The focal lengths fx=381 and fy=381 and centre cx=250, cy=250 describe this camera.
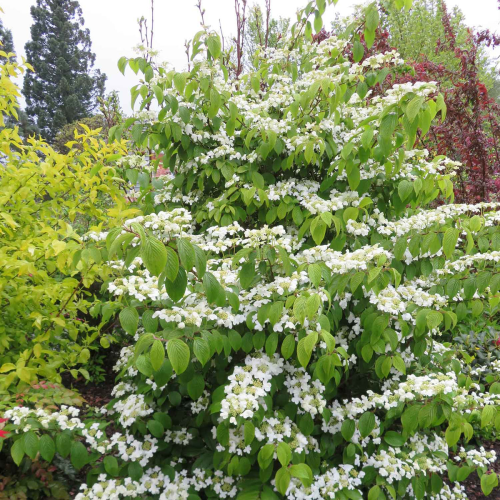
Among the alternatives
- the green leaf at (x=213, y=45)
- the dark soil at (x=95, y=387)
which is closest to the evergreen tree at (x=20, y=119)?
the dark soil at (x=95, y=387)

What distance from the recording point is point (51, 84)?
24484 mm

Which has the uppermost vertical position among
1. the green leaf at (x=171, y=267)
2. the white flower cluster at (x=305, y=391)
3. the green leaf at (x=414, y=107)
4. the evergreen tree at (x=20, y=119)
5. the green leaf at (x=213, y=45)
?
the evergreen tree at (x=20, y=119)

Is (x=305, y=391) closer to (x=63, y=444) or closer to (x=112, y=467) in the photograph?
(x=112, y=467)

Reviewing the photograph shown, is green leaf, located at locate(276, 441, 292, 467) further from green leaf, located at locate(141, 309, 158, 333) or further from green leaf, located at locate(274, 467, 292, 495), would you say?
green leaf, located at locate(141, 309, 158, 333)

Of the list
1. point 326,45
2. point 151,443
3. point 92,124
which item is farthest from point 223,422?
point 92,124

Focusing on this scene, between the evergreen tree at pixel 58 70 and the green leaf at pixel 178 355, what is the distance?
25.8 meters

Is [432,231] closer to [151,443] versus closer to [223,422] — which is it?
[223,422]

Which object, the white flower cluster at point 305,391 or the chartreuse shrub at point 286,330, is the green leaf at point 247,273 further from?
the white flower cluster at point 305,391

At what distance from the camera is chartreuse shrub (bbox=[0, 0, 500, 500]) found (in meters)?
1.37

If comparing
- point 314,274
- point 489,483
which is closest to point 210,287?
point 314,274

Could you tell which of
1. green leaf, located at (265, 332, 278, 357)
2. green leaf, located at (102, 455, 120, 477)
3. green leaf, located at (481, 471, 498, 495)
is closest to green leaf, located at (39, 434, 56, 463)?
green leaf, located at (102, 455, 120, 477)

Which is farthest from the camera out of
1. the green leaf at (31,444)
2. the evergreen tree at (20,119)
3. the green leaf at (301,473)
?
the evergreen tree at (20,119)

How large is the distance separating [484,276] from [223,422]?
47.8 inches

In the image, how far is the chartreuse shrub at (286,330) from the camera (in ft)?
4.48
